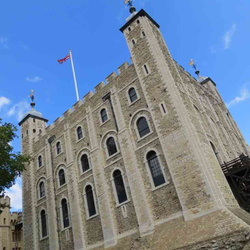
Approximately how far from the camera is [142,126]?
66.5 feet

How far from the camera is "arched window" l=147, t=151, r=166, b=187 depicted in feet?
58.8

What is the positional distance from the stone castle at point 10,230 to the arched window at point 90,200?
17.9 meters

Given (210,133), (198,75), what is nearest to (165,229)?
(210,133)

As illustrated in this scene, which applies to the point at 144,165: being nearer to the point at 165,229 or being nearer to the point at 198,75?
the point at 165,229

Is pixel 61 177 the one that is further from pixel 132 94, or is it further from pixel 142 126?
pixel 132 94

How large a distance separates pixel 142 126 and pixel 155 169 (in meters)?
3.52

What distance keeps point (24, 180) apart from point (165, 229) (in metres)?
18.5

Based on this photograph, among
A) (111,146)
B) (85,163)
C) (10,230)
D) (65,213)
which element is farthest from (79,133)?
(10,230)

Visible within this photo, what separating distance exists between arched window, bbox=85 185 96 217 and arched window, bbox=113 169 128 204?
8.85ft

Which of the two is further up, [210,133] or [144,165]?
[210,133]

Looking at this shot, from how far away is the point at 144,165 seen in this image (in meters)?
18.9

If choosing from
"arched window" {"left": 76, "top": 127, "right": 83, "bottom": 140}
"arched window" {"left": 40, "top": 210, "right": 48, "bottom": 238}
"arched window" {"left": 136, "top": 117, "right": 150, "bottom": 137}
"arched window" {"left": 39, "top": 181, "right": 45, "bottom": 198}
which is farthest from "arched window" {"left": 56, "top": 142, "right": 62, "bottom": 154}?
"arched window" {"left": 136, "top": 117, "right": 150, "bottom": 137}

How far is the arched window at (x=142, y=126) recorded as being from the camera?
65.4 ft

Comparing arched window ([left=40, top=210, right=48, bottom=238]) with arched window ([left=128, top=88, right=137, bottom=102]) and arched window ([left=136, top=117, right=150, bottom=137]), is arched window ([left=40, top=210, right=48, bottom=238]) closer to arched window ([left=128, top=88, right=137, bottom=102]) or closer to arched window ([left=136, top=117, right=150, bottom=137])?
arched window ([left=136, top=117, right=150, bottom=137])
